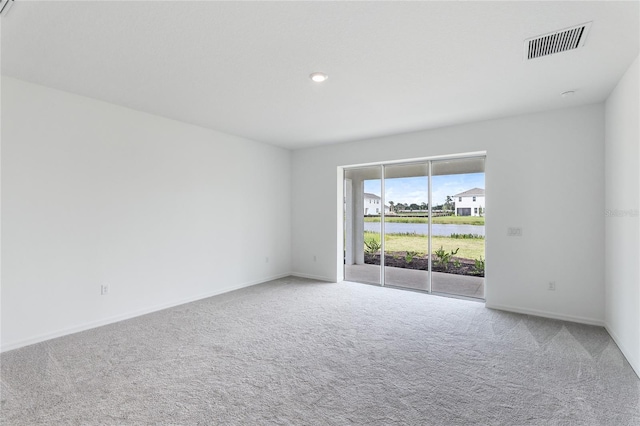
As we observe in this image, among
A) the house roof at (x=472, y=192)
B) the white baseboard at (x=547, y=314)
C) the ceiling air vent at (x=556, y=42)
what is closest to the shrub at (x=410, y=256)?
the house roof at (x=472, y=192)

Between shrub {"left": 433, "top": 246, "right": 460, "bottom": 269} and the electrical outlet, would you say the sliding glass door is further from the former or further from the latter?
the electrical outlet

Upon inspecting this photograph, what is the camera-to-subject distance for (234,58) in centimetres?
260

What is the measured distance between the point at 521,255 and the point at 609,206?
1089 millimetres

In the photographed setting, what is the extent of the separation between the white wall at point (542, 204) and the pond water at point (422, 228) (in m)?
0.48

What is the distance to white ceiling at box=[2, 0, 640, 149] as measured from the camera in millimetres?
2010

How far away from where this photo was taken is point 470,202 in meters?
4.84

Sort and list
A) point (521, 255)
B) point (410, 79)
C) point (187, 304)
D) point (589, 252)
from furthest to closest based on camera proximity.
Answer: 1. point (187, 304)
2. point (521, 255)
3. point (589, 252)
4. point (410, 79)

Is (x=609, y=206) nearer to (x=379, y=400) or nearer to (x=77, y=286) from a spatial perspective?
(x=379, y=400)

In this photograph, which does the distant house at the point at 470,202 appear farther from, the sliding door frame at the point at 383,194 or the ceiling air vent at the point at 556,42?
the ceiling air vent at the point at 556,42

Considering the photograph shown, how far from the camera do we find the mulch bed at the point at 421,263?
5.01 meters

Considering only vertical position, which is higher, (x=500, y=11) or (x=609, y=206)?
(x=500, y=11)

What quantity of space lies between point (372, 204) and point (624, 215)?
11.7ft

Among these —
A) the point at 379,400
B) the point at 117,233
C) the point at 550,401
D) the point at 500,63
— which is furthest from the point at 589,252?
the point at 117,233

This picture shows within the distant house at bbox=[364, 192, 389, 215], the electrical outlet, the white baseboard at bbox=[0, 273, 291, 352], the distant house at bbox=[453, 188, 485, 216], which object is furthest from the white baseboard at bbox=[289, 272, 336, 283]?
the electrical outlet
